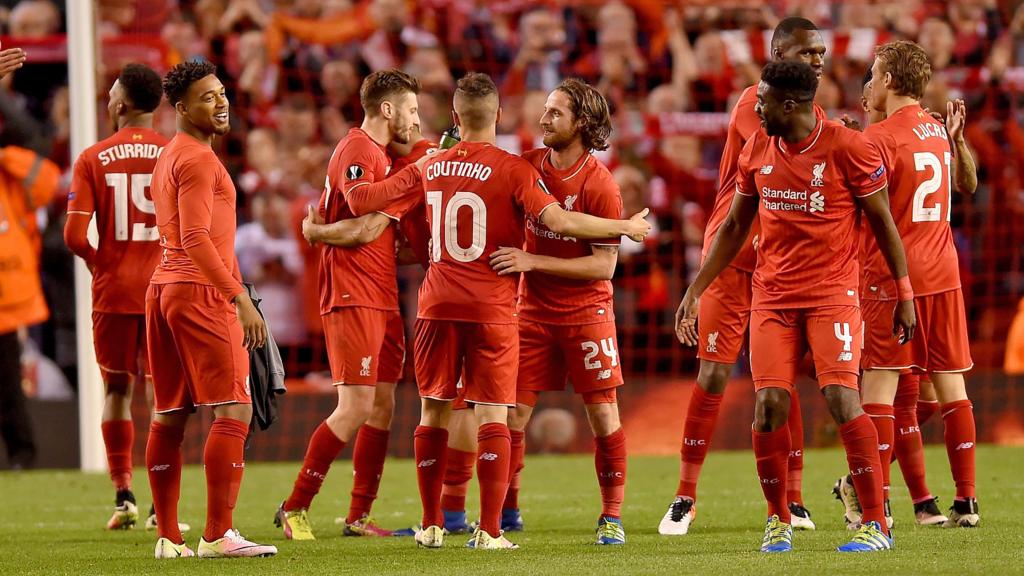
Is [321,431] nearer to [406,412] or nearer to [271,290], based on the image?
[406,412]

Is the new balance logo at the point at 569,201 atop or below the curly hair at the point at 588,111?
below

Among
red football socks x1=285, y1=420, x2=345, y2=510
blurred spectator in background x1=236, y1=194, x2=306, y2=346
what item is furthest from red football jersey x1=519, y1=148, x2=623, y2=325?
blurred spectator in background x1=236, y1=194, x2=306, y2=346

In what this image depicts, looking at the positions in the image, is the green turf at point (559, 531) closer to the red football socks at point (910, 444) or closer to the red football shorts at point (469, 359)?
the red football socks at point (910, 444)

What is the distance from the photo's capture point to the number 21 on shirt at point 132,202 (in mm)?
7918

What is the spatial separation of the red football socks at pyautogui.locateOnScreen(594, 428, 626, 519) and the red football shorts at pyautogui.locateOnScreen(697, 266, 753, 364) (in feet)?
3.03

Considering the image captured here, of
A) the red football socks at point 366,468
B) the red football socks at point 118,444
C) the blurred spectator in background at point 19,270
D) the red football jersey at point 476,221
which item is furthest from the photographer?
the blurred spectator in background at point 19,270

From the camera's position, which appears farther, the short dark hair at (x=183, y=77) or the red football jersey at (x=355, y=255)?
the red football jersey at (x=355, y=255)

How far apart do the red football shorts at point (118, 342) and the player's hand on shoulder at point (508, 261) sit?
2485 millimetres

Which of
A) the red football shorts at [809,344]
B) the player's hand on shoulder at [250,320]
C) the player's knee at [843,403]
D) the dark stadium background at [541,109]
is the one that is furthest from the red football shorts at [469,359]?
the dark stadium background at [541,109]

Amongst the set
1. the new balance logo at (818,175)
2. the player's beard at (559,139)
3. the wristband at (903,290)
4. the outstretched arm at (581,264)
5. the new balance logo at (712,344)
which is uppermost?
the player's beard at (559,139)

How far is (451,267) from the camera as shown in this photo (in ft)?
21.4

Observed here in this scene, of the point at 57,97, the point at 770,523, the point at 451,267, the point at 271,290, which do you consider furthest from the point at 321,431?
the point at 57,97

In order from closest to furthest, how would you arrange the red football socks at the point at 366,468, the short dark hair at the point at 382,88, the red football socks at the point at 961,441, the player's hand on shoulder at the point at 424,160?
the player's hand on shoulder at the point at 424,160, the red football socks at the point at 961,441, the short dark hair at the point at 382,88, the red football socks at the point at 366,468

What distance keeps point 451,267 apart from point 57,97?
791 cm
